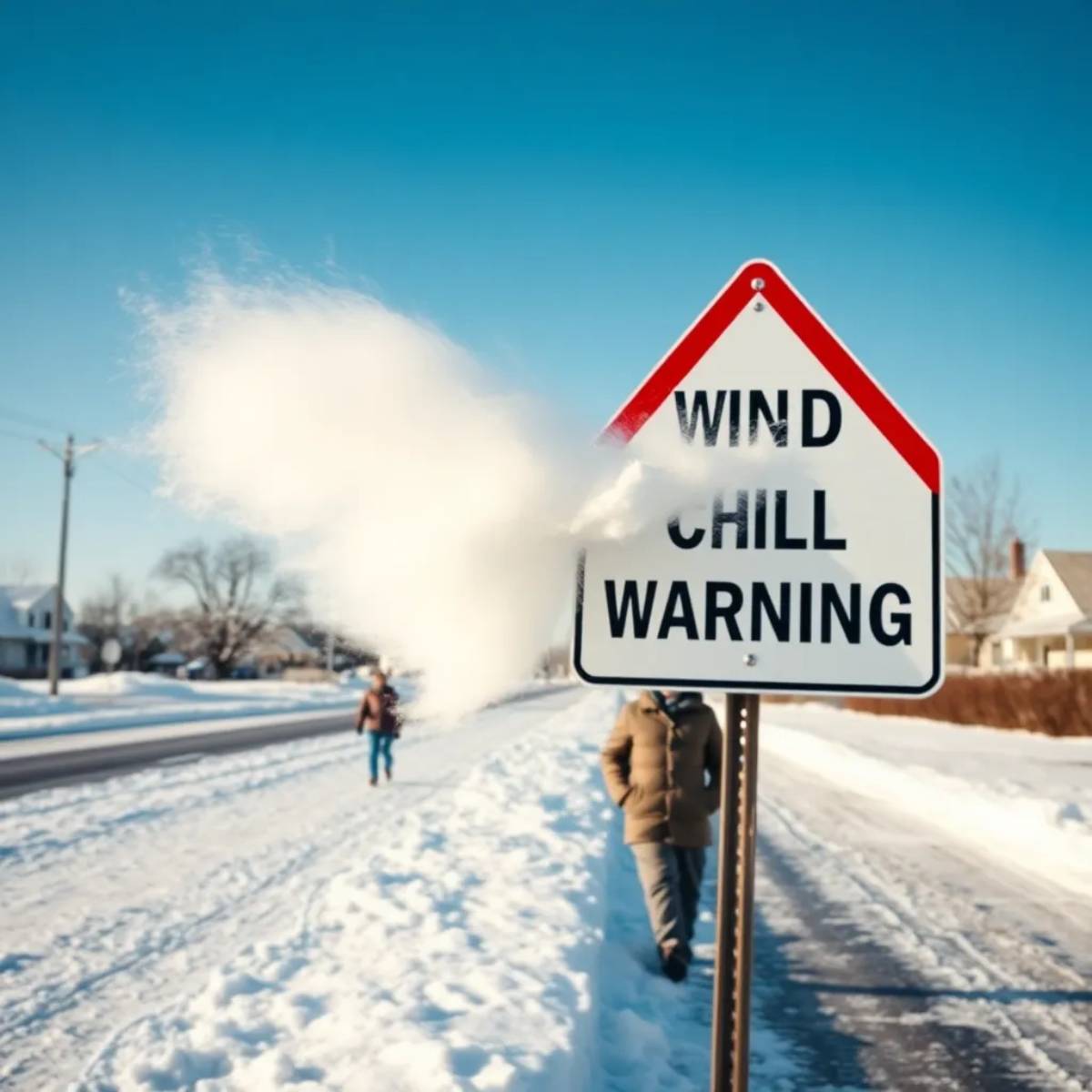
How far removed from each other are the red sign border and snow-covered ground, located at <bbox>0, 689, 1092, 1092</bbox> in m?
0.80

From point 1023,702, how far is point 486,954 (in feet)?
74.6

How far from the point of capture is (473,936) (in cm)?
492

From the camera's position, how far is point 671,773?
5.24 metres

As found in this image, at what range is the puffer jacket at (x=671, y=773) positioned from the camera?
5195mm

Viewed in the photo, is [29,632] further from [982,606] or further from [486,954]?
[486,954]

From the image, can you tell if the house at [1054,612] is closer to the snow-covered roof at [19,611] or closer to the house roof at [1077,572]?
the house roof at [1077,572]

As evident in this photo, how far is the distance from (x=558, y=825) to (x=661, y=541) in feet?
23.1

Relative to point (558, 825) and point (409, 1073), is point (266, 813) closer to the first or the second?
point (558, 825)

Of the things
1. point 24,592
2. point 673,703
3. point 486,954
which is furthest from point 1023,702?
point 24,592

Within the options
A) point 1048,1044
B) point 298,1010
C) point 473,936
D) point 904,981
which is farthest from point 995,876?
point 298,1010

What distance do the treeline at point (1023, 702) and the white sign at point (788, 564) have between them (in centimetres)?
1911

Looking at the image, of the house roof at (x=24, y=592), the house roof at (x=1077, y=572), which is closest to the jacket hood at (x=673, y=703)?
the house roof at (x=1077, y=572)

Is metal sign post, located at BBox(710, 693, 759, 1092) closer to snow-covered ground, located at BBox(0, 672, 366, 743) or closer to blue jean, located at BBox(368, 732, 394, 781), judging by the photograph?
blue jean, located at BBox(368, 732, 394, 781)

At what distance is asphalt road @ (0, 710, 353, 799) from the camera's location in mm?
12609
